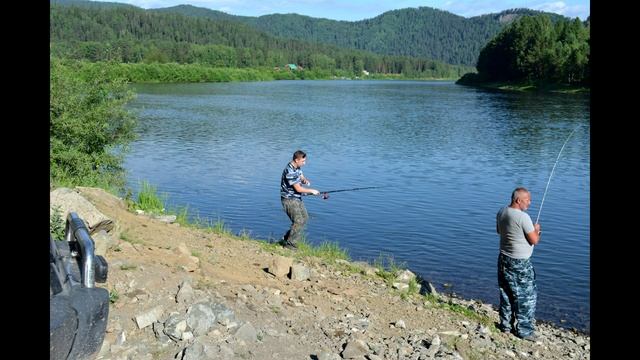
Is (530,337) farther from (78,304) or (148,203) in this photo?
(148,203)

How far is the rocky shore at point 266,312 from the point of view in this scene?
23.6 feet

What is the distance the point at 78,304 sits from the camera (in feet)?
15.6

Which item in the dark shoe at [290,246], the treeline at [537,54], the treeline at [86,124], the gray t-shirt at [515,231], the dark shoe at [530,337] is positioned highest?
the treeline at [537,54]

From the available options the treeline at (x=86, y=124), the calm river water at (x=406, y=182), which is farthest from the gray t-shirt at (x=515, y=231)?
the treeline at (x=86, y=124)

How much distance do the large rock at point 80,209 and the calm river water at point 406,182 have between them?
6355 mm

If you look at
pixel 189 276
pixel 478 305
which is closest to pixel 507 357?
pixel 478 305

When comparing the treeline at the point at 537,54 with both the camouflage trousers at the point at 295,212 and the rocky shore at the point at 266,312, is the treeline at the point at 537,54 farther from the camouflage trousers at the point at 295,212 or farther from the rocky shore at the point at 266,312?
the rocky shore at the point at 266,312

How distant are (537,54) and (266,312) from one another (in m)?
105

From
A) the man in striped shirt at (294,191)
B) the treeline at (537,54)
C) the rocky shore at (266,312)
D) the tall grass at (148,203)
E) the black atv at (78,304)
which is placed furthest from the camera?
the treeline at (537,54)

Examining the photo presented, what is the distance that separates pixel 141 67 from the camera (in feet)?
390

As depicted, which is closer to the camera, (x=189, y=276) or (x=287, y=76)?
(x=189, y=276)
